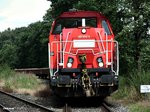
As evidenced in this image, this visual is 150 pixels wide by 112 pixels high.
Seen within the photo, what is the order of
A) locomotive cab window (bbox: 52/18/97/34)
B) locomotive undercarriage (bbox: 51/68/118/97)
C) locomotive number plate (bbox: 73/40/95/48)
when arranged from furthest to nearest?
locomotive cab window (bbox: 52/18/97/34), locomotive number plate (bbox: 73/40/95/48), locomotive undercarriage (bbox: 51/68/118/97)

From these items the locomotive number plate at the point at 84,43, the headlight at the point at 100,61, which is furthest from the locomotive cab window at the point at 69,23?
the headlight at the point at 100,61

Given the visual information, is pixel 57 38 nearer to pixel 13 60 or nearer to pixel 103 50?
pixel 103 50

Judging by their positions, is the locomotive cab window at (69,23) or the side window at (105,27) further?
the locomotive cab window at (69,23)

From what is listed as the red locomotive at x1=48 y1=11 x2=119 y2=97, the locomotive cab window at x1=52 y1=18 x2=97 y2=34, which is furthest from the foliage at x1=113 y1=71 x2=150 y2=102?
the locomotive cab window at x1=52 y1=18 x2=97 y2=34

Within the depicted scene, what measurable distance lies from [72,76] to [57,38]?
5.30ft

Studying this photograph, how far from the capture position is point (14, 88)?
23.0 m

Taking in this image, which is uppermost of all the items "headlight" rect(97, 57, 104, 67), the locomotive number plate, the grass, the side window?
the side window

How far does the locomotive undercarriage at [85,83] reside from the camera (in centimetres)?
1234

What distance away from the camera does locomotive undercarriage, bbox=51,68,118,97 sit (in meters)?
12.3

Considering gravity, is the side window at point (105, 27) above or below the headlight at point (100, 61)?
above

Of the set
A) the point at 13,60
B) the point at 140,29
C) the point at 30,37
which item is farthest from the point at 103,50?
the point at 13,60

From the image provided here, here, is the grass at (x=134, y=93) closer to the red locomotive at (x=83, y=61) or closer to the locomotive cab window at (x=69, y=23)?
the red locomotive at (x=83, y=61)

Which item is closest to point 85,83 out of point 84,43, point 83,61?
point 83,61

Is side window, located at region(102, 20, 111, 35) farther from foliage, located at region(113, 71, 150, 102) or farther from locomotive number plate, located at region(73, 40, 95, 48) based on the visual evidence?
foliage, located at region(113, 71, 150, 102)
